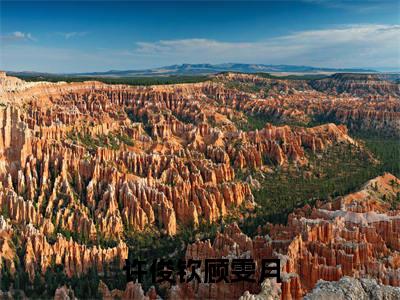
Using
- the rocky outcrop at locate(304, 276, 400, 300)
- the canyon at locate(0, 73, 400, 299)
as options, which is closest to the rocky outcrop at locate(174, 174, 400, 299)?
the canyon at locate(0, 73, 400, 299)

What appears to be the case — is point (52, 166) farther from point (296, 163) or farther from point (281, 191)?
point (296, 163)

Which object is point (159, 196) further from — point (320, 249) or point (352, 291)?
point (352, 291)

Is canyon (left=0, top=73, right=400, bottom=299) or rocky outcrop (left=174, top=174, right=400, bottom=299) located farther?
canyon (left=0, top=73, right=400, bottom=299)

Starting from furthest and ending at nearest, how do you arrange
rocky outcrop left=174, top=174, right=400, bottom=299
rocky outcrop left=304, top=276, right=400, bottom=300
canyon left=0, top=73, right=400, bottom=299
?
canyon left=0, top=73, right=400, bottom=299 → rocky outcrop left=174, top=174, right=400, bottom=299 → rocky outcrop left=304, top=276, right=400, bottom=300

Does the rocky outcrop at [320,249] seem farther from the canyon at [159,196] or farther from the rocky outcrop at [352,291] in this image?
the rocky outcrop at [352,291]

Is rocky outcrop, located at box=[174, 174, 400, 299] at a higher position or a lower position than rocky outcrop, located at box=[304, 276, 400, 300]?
lower

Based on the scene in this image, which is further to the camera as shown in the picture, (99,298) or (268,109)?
(268,109)

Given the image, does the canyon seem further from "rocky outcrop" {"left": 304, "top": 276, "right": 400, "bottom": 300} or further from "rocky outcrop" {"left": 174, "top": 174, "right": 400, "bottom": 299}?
"rocky outcrop" {"left": 304, "top": 276, "right": 400, "bottom": 300}

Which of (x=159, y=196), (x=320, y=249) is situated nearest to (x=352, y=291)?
(x=320, y=249)

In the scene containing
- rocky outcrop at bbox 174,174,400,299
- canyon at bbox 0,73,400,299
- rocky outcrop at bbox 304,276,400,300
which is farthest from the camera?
canyon at bbox 0,73,400,299

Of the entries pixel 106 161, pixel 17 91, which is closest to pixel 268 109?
pixel 17 91
